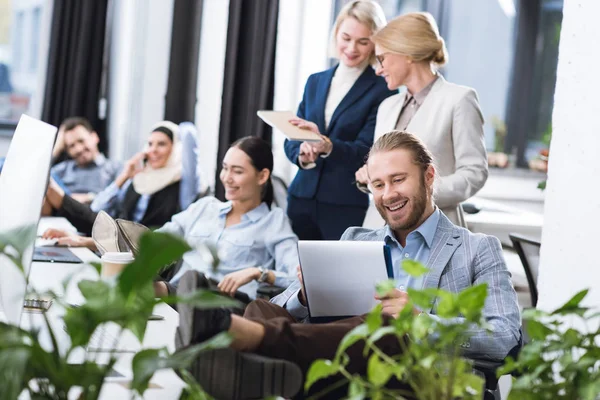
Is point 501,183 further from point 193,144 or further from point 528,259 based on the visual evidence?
point 528,259

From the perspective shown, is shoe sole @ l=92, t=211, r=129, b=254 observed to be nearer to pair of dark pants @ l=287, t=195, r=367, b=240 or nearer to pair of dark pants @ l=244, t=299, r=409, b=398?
pair of dark pants @ l=244, t=299, r=409, b=398

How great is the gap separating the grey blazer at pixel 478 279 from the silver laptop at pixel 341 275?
202 millimetres

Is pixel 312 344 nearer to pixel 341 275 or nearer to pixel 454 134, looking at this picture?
pixel 341 275

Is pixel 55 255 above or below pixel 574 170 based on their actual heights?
below

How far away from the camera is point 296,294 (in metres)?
2.19

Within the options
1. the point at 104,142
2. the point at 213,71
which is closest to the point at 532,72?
the point at 213,71

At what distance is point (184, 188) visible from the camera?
4785mm

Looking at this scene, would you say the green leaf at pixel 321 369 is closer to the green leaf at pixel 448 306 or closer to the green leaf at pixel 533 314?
the green leaf at pixel 448 306

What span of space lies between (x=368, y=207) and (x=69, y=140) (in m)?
3.24

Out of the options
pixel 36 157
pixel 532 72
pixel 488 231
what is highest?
pixel 532 72

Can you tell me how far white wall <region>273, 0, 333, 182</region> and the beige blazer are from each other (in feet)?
6.52

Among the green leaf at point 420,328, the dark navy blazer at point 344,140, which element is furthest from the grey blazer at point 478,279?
the dark navy blazer at point 344,140

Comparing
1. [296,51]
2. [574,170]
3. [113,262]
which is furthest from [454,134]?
[296,51]

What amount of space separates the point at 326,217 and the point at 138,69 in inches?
141
